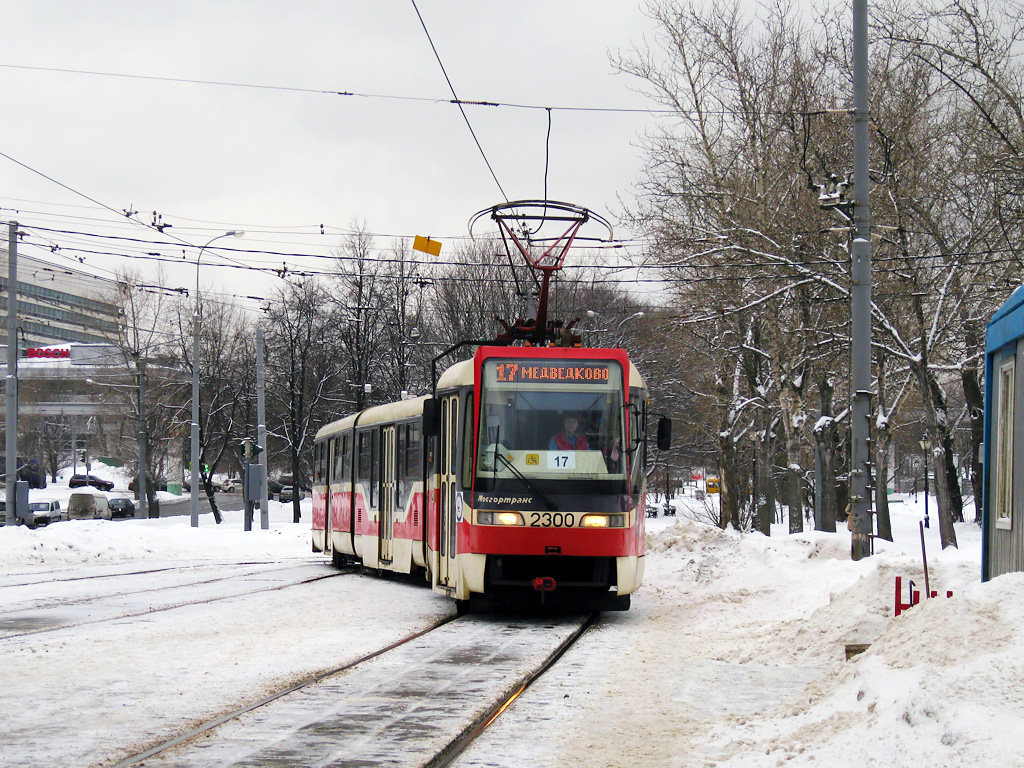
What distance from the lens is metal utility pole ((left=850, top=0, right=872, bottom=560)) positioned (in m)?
15.9

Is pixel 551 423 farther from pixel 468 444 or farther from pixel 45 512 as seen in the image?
pixel 45 512

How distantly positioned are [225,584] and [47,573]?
5.25m

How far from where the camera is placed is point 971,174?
24547 mm

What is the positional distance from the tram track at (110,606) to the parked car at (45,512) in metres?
36.0

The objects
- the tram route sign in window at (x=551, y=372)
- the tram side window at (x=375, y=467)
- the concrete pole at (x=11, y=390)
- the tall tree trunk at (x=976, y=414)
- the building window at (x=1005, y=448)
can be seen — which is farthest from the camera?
the tall tree trunk at (x=976, y=414)

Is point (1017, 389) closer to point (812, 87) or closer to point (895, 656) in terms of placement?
point (895, 656)

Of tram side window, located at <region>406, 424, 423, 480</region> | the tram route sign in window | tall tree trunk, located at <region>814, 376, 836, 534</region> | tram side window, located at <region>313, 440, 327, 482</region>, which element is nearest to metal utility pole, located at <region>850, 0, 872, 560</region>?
the tram route sign in window

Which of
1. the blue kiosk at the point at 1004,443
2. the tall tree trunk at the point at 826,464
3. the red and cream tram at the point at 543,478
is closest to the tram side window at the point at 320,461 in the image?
the red and cream tram at the point at 543,478

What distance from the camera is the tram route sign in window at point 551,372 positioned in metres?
14.1

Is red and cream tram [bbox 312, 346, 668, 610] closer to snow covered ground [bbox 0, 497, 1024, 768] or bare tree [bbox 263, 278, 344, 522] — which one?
snow covered ground [bbox 0, 497, 1024, 768]

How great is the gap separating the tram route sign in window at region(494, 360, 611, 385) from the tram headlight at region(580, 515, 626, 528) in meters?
1.55

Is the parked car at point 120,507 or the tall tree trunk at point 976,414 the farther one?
the parked car at point 120,507

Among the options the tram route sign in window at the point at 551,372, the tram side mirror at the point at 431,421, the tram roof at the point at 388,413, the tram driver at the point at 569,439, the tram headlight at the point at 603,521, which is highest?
the tram route sign in window at the point at 551,372

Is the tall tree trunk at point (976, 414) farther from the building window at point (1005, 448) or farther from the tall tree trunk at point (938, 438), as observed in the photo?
the building window at point (1005, 448)
